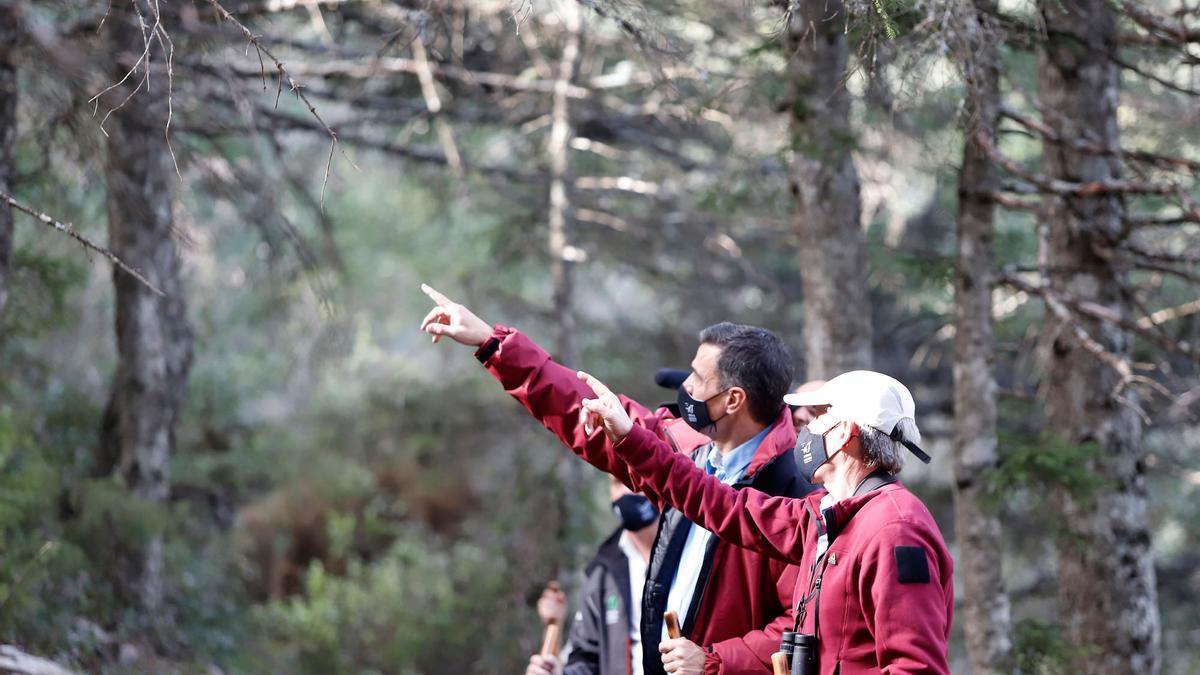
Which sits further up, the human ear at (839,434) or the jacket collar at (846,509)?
the human ear at (839,434)

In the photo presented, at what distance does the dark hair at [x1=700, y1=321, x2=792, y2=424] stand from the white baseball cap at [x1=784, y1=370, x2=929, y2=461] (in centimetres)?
43

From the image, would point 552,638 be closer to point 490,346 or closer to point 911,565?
point 490,346

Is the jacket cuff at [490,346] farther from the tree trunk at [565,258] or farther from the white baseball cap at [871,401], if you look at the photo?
the tree trunk at [565,258]

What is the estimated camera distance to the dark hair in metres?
3.68

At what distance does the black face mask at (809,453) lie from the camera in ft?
10.5

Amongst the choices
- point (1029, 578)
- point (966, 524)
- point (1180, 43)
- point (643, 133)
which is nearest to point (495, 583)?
point (643, 133)

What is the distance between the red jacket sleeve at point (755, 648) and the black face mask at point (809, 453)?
1.32 ft

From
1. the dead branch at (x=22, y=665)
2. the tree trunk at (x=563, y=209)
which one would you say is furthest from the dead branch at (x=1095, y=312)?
the tree trunk at (x=563, y=209)

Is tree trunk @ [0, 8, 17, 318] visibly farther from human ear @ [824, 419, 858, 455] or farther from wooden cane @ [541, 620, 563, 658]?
human ear @ [824, 419, 858, 455]

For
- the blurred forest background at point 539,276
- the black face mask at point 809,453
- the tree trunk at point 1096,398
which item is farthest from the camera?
the tree trunk at point 1096,398

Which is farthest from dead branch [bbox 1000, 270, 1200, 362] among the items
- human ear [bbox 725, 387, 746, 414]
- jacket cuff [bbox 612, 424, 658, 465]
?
jacket cuff [bbox 612, 424, 658, 465]

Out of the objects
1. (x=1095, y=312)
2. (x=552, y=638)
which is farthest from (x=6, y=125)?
(x=1095, y=312)

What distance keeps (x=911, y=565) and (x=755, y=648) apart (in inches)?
30.5

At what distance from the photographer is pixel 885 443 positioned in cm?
317
